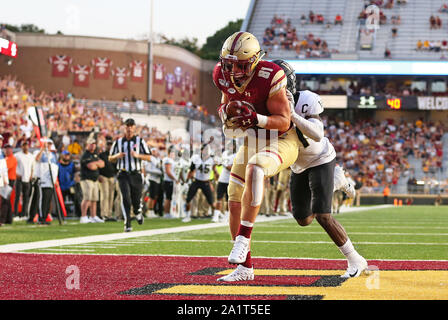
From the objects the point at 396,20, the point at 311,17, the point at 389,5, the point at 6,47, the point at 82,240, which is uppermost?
the point at 389,5

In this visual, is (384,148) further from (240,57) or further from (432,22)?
(240,57)

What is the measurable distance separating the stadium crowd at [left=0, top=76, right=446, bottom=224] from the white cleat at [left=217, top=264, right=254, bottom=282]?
7.78m

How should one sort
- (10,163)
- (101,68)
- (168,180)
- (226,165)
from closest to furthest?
(10,163) → (226,165) → (168,180) → (101,68)

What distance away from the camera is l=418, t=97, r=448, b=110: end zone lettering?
4084 cm

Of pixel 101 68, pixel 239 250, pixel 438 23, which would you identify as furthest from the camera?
pixel 438 23

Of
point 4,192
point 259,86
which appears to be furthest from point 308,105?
point 4,192

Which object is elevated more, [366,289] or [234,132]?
[234,132]

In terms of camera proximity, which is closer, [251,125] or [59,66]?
[251,125]

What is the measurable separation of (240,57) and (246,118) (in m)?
0.44

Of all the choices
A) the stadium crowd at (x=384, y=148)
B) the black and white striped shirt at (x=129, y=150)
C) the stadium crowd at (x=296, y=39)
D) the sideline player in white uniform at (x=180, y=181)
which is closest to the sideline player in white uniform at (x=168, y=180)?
the sideline player in white uniform at (x=180, y=181)

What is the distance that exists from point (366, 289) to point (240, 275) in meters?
0.99

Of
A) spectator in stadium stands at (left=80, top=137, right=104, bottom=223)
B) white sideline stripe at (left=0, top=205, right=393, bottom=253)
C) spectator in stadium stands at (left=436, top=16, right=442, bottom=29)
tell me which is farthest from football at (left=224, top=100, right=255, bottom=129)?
spectator in stadium stands at (left=436, top=16, right=442, bottom=29)

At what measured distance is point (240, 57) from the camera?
17.9 ft
